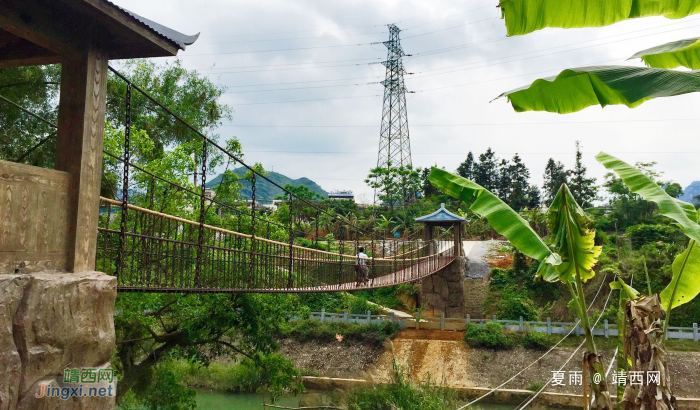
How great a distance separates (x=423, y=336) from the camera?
28.7ft

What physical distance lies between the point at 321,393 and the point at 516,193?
34.4 feet

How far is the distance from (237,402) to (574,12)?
744 centimetres

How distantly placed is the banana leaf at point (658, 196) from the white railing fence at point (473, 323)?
6640 millimetres

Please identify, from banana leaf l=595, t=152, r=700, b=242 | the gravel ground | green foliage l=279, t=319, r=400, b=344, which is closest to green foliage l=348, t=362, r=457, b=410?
the gravel ground

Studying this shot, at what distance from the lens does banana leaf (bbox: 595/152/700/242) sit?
5.60ft

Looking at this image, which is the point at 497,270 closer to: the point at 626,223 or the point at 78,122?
the point at 626,223

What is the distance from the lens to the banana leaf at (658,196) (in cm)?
171

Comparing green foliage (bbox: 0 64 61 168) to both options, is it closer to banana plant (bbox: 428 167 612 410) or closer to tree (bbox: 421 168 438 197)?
banana plant (bbox: 428 167 612 410)

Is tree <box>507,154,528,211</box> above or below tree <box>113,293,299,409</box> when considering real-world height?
above

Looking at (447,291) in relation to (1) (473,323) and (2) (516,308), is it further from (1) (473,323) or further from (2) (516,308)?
(2) (516,308)

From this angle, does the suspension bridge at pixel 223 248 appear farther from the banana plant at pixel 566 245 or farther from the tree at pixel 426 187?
the tree at pixel 426 187

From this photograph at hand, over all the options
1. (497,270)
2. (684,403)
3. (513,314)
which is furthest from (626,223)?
(684,403)

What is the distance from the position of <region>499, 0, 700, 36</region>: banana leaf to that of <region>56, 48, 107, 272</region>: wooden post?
4.76 feet

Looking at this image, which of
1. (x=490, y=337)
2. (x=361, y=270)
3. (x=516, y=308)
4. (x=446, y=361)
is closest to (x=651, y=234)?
(x=516, y=308)
